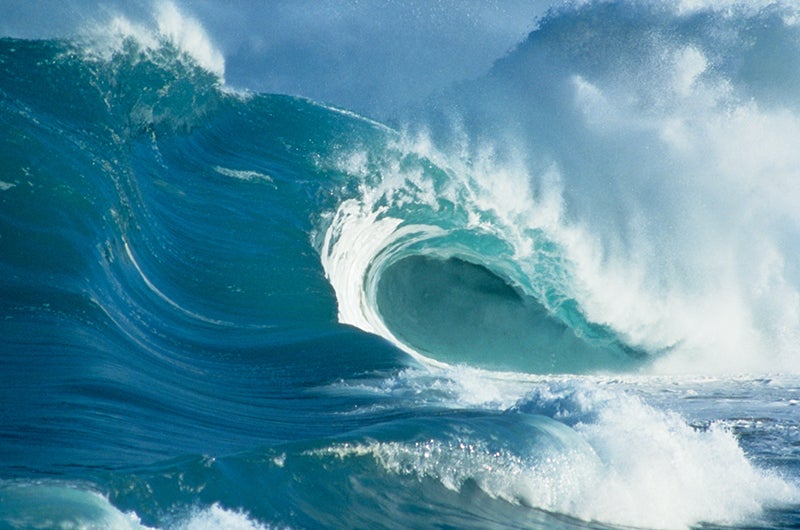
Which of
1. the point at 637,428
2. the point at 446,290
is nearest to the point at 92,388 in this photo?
the point at 637,428

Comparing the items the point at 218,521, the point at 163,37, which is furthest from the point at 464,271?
the point at 218,521

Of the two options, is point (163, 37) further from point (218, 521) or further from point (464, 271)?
point (218, 521)

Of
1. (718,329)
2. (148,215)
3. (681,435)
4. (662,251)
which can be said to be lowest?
(681,435)

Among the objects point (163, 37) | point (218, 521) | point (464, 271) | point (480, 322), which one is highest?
point (163, 37)

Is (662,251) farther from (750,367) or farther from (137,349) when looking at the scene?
(137,349)

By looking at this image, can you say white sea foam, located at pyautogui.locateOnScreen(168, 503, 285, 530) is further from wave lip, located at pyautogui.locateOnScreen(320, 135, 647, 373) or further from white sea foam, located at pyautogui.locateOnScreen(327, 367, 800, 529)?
wave lip, located at pyautogui.locateOnScreen(320, 135, 647, 373)

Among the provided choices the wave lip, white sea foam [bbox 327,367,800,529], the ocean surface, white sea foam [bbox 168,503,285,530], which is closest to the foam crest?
the ocean surface
